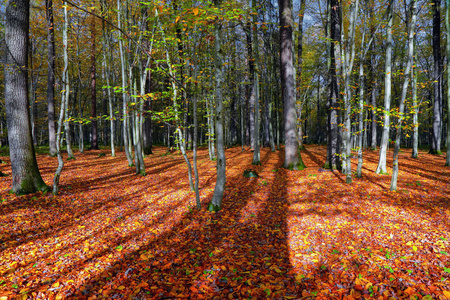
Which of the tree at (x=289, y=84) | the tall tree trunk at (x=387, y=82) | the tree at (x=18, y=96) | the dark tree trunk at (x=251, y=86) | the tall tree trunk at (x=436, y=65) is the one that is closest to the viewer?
the tree at (x=18, y=96)

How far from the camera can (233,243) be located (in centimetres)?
440

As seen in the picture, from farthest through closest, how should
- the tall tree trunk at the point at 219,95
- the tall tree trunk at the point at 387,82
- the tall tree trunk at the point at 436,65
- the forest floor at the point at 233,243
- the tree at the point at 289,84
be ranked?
1. the tall tree trunk at the point at 436,65
2. the tree at the point at 289,84
3. the tall tree trunk at the point at 387,82
4. the tall tree trunk at the point at 219,95
5. the forest floor at the point at 233,243

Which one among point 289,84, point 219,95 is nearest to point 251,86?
point 289,84

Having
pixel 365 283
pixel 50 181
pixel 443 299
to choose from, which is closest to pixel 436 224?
pixel 443 299

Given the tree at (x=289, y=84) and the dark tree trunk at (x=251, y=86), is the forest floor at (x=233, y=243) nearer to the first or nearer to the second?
the tree at (x=289, y=84)

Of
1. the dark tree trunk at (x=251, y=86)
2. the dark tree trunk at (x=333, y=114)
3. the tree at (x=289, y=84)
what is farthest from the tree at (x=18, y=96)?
the dark tree trunk at (x=333, y=114)

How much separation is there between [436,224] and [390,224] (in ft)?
3.00

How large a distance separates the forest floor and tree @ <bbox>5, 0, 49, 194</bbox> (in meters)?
0.77

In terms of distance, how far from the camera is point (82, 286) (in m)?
3.08

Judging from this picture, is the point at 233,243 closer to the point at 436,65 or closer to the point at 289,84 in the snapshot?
the point at 289,84

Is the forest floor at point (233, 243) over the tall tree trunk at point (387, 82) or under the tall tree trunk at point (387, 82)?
under

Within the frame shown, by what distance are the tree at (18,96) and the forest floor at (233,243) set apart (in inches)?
30.2

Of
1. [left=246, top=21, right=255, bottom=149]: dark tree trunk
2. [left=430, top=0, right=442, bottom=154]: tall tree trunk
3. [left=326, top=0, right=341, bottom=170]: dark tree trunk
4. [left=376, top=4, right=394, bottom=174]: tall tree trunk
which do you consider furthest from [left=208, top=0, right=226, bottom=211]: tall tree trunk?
[left=430, top=0, right=442, bottom=154]: tall tree trunk

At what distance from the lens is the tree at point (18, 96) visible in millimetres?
6055
